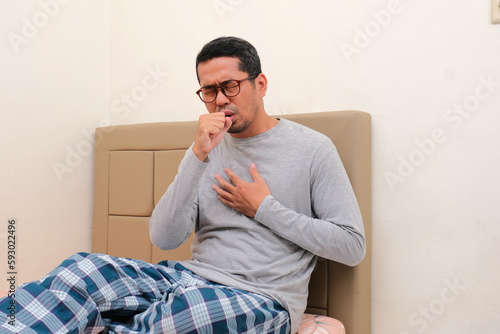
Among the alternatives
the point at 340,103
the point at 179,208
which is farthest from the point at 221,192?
the point at 340,103

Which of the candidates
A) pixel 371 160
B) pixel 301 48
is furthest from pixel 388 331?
pixel 301 48

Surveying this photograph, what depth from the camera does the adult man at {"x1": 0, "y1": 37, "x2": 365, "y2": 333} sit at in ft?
3.45

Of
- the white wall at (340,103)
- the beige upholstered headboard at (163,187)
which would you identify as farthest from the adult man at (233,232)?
the white wall at (340,103)

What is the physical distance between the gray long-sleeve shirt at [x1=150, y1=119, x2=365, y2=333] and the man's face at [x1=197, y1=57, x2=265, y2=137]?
0.25 ft

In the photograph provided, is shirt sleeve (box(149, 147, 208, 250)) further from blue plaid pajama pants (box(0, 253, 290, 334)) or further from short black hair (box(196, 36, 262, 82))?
short black hair (box(196, 36, 262, 82))

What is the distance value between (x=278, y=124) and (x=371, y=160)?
34cm

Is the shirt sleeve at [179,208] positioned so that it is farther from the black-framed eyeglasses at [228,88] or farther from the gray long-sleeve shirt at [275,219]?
the black-framed eyeglasses at [228,88]

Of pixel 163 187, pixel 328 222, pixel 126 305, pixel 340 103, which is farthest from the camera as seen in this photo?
pixel 163 187

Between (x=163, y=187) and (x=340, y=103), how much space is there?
2.40 feet

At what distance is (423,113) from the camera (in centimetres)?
142

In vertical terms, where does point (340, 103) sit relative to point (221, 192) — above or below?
above

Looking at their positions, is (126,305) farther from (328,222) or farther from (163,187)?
(163,187)

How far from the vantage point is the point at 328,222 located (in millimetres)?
1237

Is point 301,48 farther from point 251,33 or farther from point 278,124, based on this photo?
point 278,124
